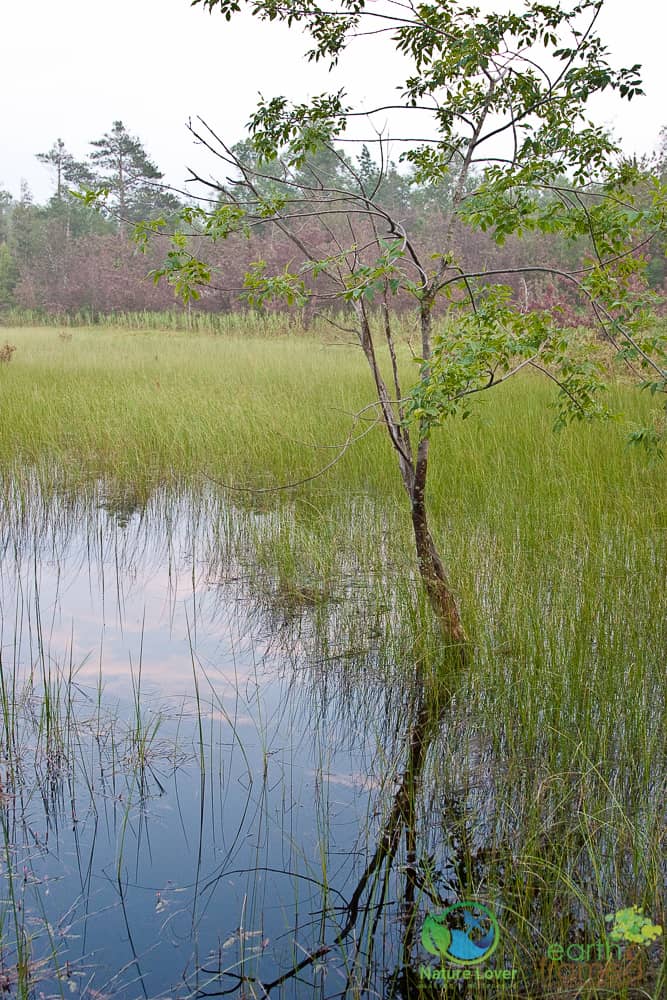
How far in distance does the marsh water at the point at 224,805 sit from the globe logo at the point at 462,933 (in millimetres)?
44

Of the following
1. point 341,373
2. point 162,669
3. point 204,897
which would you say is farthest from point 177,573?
point 341,373

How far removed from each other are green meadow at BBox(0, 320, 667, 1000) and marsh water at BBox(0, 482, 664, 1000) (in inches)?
1.4

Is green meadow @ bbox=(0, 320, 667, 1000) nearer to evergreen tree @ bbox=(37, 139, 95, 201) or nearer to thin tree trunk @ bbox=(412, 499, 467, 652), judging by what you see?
thin tree trunk @ bbox=(412, 499, 467, 652)

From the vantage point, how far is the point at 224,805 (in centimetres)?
275

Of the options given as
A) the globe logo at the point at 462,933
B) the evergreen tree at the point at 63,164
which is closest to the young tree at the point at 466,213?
the globe logo at the point at 462,933

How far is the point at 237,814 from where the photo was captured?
8.87ft

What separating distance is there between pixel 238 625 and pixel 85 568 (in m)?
1.43

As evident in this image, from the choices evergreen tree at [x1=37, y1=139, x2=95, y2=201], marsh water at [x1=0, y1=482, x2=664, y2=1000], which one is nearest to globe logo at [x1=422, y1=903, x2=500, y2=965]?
marsh water at [x1=0, y1=482, x2=664, y2=1000]

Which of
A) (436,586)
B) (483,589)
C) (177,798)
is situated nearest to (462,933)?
(177,798)

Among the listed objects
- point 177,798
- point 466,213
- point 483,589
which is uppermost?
point 466,213

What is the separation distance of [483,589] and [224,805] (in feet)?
6.44

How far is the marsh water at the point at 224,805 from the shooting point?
2.11 m

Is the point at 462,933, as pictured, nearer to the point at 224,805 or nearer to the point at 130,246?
the point at 224,805

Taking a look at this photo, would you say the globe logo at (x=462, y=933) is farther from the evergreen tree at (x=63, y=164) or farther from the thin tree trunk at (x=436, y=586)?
the evergreen tree at (x=63, y=164)
